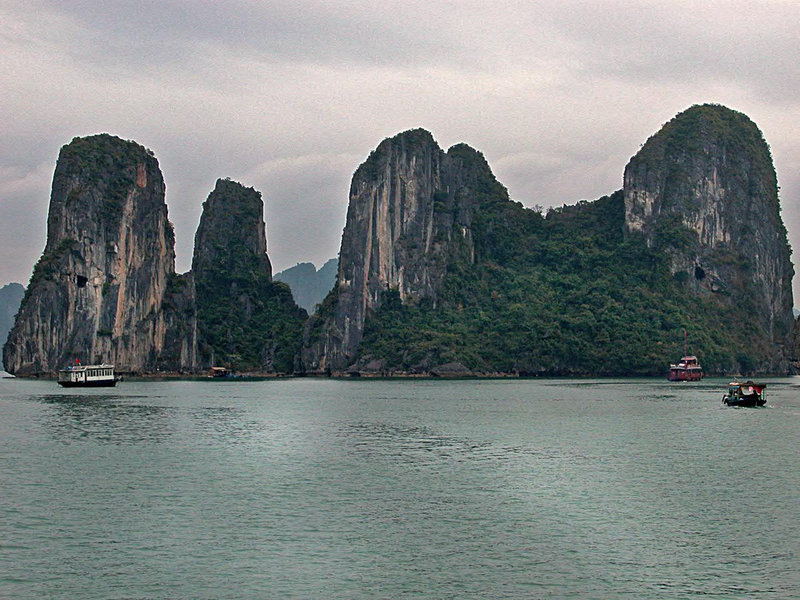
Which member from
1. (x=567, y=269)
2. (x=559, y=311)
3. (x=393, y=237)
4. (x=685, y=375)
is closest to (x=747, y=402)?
(x=685, y=375)

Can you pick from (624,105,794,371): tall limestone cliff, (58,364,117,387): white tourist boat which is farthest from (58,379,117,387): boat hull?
(624,105,794,371): tall limestone cliff

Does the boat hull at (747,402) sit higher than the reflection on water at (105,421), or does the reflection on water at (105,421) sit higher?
the boat hull at (747,402)

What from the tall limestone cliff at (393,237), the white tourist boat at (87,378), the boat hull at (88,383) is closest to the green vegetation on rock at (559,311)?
the tall limestone cliff at (393,237)

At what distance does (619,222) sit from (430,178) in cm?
3700

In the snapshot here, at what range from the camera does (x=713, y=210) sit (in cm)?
16800

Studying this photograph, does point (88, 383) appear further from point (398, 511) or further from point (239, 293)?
point (398, 511)

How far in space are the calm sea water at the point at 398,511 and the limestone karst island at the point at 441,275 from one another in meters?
89.9

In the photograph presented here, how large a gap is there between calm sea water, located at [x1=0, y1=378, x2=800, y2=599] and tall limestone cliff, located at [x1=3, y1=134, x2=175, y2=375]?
281 ft

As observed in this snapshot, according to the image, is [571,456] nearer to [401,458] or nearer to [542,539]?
[401,458]

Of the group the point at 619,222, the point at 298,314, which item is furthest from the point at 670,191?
the point at 298,314

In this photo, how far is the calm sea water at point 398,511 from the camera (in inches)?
777

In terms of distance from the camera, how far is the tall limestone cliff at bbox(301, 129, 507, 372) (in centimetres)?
15338

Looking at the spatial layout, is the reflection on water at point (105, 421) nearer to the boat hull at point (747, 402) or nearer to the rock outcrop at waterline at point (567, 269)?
the boat hull at point (747, 402)

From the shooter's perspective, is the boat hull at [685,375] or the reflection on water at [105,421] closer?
the reflection on water at [105,421]
